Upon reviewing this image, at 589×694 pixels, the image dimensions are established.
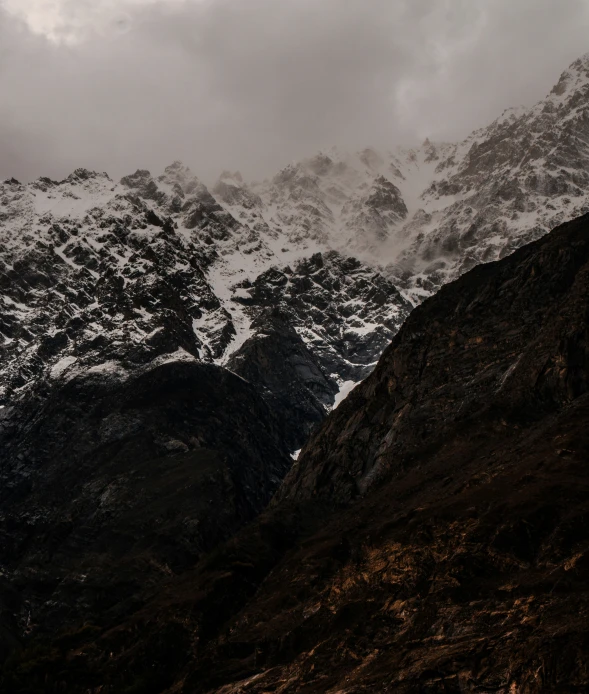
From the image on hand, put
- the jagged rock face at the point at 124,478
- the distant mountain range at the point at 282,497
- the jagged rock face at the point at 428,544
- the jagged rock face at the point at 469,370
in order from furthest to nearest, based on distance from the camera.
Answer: the jagged rock face at the point at 124,478 < the jagged rock face at the point at 469,370 < the distant mountain range at the point at 282,497 < the jagged rock face at the point at 428,544

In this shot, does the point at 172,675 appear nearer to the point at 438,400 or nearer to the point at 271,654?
the point at 271,654

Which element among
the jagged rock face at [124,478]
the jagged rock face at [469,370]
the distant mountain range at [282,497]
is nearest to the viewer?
the distant mountain range at [282,497]

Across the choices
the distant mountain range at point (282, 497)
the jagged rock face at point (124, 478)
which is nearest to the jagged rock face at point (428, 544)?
the distant mountain range at point (282, 497)

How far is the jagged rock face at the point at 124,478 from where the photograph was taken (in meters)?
116

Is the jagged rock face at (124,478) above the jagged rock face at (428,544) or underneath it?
above

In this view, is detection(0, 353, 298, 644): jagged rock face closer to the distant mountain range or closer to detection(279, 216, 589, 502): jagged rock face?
the distant mountain range

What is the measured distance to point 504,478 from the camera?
65688mm

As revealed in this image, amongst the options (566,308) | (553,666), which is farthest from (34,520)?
(553,666)

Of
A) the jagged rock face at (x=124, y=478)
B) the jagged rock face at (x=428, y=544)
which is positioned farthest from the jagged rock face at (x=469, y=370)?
the jagged rock face at (x=124, y=478)

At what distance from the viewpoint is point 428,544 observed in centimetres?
5844

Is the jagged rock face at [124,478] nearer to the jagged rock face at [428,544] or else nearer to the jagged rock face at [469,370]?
the jagged rock face at [428,544]

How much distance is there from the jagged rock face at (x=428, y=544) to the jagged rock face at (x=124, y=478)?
58.9ft

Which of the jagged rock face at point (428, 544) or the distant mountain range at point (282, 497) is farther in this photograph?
the distant mountain range at point (282, 497)

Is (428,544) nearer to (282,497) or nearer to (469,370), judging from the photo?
(469,370)
